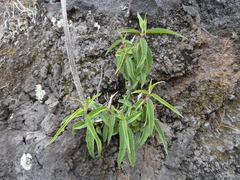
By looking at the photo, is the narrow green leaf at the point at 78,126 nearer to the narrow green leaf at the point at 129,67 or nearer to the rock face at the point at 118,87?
the rock face at the point at 118,87

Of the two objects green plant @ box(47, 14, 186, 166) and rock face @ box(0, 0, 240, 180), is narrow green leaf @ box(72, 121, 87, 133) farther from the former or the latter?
rock face @ box(0, 0, 240, 180)

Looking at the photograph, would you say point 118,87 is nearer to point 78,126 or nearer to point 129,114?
point 129,114

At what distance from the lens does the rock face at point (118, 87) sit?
151 centimetres

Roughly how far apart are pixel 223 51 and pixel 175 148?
1.13 meters

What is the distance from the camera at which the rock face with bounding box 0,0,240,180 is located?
1515 millimetres

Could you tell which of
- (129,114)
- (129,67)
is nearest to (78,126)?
(129,114)

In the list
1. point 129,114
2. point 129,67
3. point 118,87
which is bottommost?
point 118,87

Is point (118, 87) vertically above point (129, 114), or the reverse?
point (129, 114)

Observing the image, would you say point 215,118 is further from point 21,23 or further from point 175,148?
point 21,23

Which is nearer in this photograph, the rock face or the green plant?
the green plant

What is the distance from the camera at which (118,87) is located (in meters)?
1.78

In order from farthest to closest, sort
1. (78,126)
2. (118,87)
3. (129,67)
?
(118,87)
(129,67)
(78,126)

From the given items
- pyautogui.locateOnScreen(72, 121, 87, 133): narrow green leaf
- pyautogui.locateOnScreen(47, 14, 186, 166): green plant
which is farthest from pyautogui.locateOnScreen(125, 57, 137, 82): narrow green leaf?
pyautogui.locateOnScreen(72, 121, 87, 133): narrow green leaf

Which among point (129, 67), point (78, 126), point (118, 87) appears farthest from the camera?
point (118, 87)
